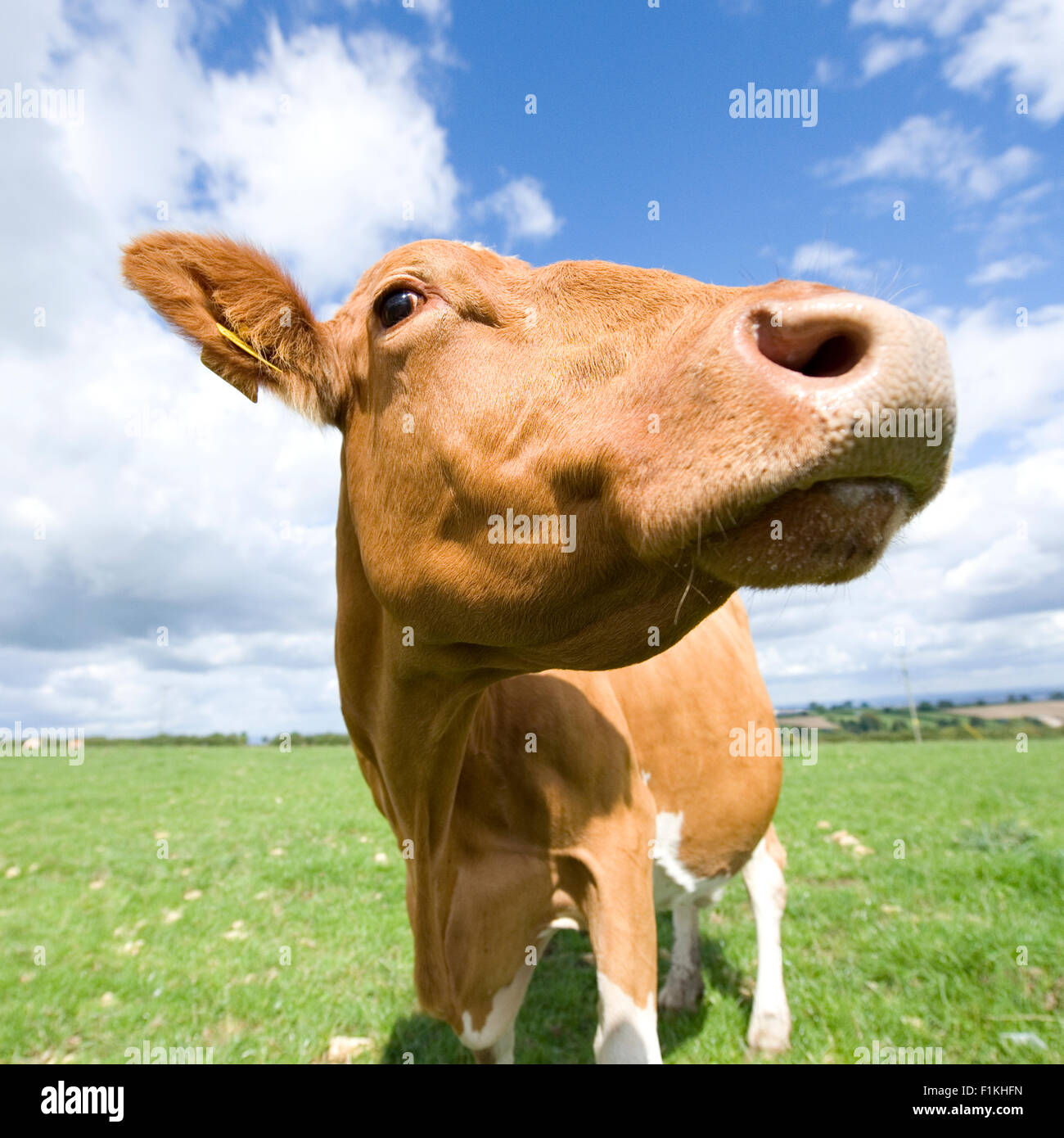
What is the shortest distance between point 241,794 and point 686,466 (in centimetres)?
1673

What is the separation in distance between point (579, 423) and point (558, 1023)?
4.79 m

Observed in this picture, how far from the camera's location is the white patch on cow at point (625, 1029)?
9.48 ft

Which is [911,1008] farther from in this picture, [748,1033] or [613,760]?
[613,760]

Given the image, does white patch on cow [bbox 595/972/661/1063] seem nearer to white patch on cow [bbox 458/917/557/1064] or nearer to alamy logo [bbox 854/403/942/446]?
white patch on cow [bbox 458/917/557/1064]

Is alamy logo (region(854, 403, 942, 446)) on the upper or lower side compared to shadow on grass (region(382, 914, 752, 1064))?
upper

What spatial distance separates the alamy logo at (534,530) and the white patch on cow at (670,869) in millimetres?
2490

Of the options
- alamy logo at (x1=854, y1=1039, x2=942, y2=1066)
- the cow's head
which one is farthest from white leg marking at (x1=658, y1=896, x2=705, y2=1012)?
the cow's head

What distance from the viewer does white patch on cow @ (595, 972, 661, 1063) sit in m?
2.89

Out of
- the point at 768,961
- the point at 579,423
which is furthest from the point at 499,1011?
the point at 579,423

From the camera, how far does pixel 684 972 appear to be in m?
5.38
